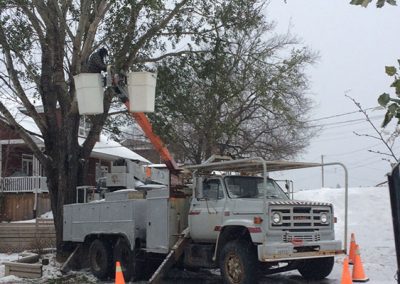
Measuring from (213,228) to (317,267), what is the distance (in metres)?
2.31

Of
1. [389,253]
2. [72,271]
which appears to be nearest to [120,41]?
[72,271]

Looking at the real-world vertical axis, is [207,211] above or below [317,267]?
above

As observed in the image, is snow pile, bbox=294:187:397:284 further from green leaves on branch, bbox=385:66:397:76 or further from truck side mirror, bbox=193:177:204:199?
green leaves on branch, bbox=385:66:397:76

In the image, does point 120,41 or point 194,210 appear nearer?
point 194,210

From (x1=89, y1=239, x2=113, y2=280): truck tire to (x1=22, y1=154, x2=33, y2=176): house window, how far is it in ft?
69.5

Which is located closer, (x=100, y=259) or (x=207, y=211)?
(x=207, y=211)

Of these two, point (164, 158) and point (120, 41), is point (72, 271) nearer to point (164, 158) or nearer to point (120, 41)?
point (164, 158)

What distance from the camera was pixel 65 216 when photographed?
15508mm

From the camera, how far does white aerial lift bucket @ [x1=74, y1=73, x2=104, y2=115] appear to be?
11711mm

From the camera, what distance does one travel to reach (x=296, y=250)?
10.5m

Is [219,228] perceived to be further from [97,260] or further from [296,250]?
[97,260]

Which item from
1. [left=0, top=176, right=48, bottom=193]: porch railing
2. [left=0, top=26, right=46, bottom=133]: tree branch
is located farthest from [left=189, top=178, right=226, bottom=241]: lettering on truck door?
[left=0, top=176, right=48, bottom=193]: porch railing

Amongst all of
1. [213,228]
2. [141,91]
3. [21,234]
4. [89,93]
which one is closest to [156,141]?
[141,91]

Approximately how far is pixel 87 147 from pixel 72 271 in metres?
3.88
